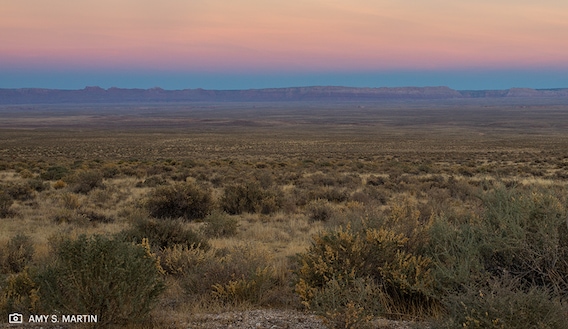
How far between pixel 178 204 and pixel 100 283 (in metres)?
8.65

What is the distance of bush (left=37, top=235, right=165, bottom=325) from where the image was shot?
4.30 meters

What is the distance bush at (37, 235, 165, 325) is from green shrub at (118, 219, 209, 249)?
3397mm

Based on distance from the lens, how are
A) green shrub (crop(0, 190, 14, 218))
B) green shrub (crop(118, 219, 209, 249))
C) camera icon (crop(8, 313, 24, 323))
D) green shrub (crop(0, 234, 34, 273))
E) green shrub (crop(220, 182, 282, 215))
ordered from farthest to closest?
green shrub (crop(220, 182, 282, 215)) → green shrub (crop(0, 190, 14, 218)) → green shrub (crop(118, 219, 209, 249)) → green shrub (crop(0, 234, 34, 273)) → camera icon (crop(8, 313, 24, 323))

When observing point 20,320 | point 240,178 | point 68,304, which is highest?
point 68,304

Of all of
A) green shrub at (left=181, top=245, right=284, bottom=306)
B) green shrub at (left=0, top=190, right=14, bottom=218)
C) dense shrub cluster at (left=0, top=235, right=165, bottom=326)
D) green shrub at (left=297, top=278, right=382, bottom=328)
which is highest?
dense shrub cluster at (left=0, top=235, right=165, bottom=326)

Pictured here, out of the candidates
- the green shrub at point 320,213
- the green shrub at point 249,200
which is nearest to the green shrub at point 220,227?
the green shrub at point 320,213

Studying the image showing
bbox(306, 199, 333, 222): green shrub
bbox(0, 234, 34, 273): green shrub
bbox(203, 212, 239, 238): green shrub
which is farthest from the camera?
bbox(306, 199, 333, 222): green shrub

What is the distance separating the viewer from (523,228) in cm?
480

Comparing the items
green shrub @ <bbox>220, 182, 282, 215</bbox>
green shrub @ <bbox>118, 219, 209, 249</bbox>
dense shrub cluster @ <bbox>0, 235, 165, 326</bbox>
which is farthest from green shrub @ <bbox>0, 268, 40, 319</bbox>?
green shrub @ <bbox>220, 182, 282, 215</bbox>

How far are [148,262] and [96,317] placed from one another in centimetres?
66

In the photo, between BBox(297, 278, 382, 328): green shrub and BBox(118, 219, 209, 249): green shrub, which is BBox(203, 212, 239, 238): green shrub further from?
BBox(297, 278, 382, 328): green shrub

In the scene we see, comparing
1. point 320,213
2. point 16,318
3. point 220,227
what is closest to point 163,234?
point 220,227

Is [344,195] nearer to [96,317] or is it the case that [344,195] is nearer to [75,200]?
[75,200]

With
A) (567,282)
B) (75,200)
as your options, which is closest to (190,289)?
(567,282)
